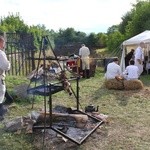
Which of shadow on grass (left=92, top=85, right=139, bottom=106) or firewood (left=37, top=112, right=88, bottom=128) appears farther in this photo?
shadow on grass (left=92, top=85, right=139, bottom=106)

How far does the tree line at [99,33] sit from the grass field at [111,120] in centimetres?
1053

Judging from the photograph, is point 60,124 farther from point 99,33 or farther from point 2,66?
point 99,33

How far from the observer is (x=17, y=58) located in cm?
1527

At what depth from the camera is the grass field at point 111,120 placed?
592 centimetres

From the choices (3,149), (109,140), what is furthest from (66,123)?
(3,149)

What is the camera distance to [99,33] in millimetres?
52969

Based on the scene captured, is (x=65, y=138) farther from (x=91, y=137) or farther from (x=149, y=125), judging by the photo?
(x=149, y=125)

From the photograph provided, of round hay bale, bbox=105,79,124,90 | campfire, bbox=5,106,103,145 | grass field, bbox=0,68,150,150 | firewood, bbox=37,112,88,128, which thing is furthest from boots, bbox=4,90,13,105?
round hay bale, bbox=105,79,124,90

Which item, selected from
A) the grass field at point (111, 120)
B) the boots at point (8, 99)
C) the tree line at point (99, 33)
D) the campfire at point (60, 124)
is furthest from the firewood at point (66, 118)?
the tree line at point (99, 33)

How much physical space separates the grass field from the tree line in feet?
34.5

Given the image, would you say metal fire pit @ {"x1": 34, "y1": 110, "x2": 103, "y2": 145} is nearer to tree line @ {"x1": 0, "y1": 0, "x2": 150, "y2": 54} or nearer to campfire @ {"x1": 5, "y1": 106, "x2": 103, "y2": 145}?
campfire @ {"x1": 5, "y1": 106, "x2": 103, "y2": 145}

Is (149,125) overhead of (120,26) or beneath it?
beneath

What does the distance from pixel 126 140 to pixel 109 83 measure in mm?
6126

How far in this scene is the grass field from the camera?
592 cm
